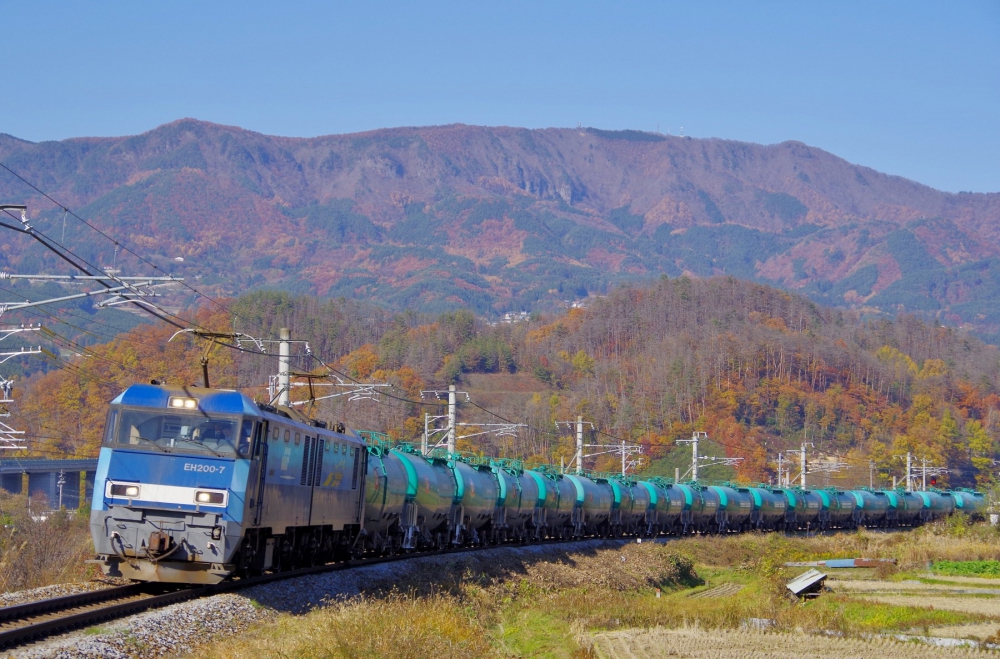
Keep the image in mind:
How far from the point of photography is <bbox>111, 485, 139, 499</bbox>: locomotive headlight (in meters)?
21.6

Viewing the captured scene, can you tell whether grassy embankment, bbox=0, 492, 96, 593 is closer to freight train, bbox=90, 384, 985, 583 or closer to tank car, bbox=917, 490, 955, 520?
freight train, bbox=90, 384, 985, 583

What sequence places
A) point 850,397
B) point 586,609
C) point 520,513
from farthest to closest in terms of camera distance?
point 850,397
point 520,513
point 586,609

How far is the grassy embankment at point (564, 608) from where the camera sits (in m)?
18.9

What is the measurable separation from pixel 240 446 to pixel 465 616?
25.5 feet

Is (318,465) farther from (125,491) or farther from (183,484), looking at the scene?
(125,491)

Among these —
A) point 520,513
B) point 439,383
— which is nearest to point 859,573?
point 520,513

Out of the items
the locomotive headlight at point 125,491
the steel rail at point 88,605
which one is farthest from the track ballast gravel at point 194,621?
the locomotive headlight at point 125,491

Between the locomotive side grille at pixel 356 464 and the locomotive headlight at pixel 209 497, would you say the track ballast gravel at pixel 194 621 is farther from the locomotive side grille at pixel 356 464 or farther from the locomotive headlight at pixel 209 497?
the locomotive side grille at pixel 356 464

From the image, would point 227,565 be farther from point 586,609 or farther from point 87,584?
point 586,609

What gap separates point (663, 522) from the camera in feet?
229

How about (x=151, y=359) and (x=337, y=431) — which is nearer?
(x=337, y=431)

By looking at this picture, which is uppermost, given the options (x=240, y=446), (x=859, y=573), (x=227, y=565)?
(x=240, y=446)

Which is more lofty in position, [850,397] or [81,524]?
[850,397]

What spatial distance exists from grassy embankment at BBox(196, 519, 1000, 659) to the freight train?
206 cm
